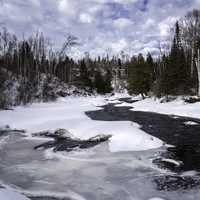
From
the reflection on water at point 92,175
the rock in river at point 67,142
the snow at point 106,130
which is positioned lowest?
the reflection on water at point 92,175

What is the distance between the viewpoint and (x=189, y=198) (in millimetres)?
6613

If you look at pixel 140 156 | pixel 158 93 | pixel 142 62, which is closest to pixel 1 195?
pixel 140 156

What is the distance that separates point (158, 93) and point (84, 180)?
91.2 feet

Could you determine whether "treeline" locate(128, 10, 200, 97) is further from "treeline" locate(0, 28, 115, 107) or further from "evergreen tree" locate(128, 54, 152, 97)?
"treeline" locate(0, 28, 115, 107)

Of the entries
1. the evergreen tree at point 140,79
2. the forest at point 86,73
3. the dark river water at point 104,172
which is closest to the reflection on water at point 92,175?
the dark river water at point 104,172

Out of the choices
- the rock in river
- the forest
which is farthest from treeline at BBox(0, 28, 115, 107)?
the rock in river

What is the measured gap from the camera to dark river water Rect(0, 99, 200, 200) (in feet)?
23.0

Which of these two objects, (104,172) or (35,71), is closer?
(104,172)

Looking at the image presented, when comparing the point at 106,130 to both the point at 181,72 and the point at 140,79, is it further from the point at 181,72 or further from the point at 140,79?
the point at 140,79

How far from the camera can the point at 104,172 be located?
28.7 ft

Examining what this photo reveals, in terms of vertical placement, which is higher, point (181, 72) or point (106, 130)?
point (181, 72)

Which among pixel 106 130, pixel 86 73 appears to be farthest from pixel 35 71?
pixel 106 130

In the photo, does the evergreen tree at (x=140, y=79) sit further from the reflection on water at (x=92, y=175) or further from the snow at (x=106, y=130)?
the reflection on water at (x=92, y=175)

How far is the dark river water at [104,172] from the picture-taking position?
7.02 metres
